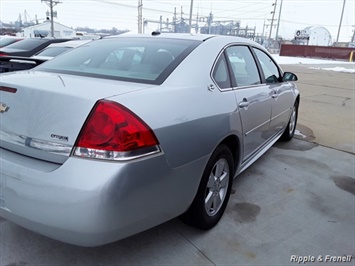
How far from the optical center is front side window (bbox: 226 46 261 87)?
9.62 feet

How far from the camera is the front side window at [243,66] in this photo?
2.93 meters

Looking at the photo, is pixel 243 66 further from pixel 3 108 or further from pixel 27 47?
pixel 27 47

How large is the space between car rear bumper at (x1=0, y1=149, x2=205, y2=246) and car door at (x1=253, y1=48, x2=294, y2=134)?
223cm

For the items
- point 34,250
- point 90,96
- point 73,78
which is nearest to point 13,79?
point 73,78

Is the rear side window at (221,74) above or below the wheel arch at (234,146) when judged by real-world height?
above

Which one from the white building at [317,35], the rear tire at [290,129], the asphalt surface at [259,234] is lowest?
the asphalt surface at [259,234]

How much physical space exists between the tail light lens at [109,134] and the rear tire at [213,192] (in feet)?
2.60

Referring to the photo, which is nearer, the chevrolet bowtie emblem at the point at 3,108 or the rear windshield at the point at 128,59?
the chevrolet bowtie emblem at the point at 3,108

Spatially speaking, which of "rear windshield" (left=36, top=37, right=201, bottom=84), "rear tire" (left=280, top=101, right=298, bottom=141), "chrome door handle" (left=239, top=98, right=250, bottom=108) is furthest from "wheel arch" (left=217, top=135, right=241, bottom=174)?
"rear tire" (left=280, top=101, right=298, bottom=141)

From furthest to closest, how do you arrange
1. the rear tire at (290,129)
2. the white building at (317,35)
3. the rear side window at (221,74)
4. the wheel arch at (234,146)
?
the white building at (317,35) → the rear tire at (290,129) → the wheel arch at (234,146) → the rear side window at (221,74)

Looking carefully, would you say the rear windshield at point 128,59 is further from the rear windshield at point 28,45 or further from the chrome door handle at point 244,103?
the rear windshield at point 28,45

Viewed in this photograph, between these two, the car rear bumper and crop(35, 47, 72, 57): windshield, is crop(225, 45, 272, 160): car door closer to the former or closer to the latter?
the car rear bumper

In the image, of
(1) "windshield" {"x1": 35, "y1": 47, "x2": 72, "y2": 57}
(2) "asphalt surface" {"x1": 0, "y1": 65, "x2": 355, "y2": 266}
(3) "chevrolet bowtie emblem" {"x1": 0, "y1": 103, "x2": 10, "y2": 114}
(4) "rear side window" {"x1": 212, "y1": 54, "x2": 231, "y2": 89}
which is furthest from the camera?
(1) "windshield" {"x1": 35, "y1": 47, "x2": 72, "y2": 57}

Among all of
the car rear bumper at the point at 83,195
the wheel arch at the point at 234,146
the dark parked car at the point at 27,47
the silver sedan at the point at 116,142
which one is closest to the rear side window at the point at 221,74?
the silver sedan at the point at 116,142
